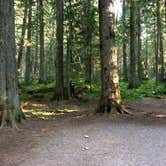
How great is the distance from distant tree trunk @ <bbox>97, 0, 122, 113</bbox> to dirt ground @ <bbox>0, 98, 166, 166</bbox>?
573 mm

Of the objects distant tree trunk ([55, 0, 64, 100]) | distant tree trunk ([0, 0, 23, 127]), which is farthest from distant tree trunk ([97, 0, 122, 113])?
distant tree trunk ([55, 0, 64, 100])

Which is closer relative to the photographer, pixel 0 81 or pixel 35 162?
pixel 35 162

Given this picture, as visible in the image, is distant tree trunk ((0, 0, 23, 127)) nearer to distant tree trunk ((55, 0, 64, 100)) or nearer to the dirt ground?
the dirt ground

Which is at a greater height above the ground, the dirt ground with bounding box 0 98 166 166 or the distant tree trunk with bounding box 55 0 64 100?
the distant tree trunk with bounding box 55 0 64 100

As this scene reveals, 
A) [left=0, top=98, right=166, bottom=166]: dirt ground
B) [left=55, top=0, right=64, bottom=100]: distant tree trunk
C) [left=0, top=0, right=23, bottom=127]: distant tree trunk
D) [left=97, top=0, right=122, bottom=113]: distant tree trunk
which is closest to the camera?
[left=0, top=98, right=166, bottom=166]: dirt ground

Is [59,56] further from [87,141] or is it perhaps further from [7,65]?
[87,141]

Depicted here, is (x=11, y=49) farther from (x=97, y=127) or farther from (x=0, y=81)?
(x=97, y=127)

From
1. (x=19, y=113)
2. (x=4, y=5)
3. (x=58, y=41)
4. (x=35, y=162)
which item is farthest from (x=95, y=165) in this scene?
(x=58, y=41)

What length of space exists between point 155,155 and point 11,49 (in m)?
5.43

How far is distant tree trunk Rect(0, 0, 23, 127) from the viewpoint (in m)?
9.92

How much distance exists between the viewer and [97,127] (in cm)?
990

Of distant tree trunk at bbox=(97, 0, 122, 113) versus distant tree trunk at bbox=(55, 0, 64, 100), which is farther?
distant tree trunk at bbox=(55, 0, 64, 100)

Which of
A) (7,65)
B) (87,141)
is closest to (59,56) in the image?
(7,65)

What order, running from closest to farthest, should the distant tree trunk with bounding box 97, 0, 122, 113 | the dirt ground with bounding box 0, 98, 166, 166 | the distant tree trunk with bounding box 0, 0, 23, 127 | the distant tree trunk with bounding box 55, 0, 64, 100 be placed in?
the dirt ground with bounding box 0, 98, 166, 166 → the distant tree trunk with bounding box 0, 0, 23, 127 → the distant tree trunk with bounding box 97, 0, 122, 113 → the distant tree trunk with bounding box 55, 0, 64, 100
